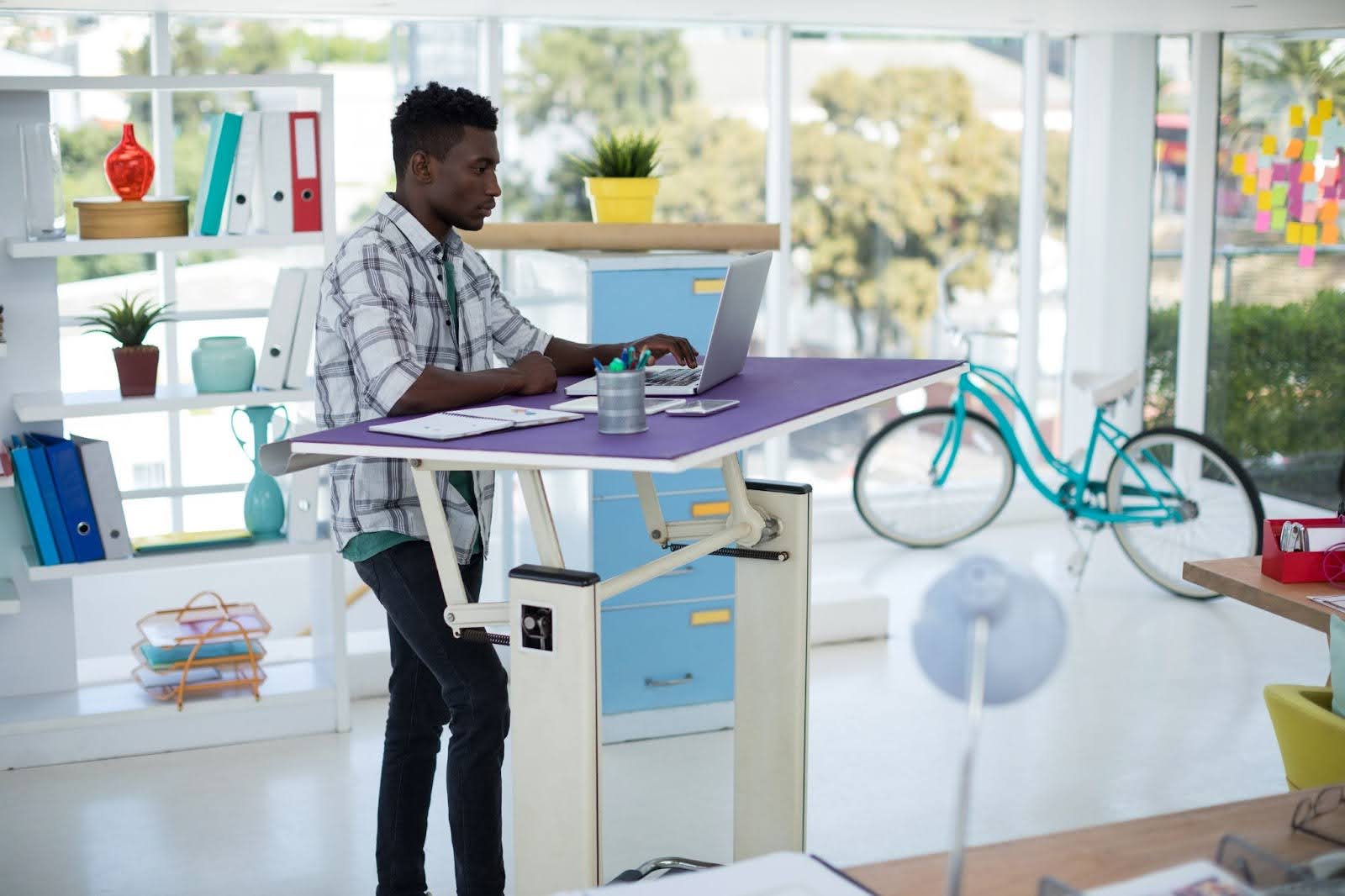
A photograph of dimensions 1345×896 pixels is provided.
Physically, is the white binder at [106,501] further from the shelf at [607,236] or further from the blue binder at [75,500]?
the shelf at [607,236]

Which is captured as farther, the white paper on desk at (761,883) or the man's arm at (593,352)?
the man's arm at (593,352)

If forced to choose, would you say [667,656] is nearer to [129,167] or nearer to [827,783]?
[827,783]

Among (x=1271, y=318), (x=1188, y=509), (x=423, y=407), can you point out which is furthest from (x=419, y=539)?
(x=1271, y=318)

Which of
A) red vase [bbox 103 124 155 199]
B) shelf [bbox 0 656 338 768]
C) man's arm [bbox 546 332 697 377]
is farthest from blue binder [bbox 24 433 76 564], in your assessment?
man's arm [bbox 546 332 697 377]

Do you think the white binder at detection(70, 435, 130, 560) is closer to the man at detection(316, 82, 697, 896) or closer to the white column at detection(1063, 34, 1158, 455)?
the man at detection(316, 82, 697, 896)

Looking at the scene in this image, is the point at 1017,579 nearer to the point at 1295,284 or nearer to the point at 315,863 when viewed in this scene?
the point at 315,863

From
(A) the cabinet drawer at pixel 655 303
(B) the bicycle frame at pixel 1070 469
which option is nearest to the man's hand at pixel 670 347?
(A) the cabinet drawer at pixel 655 303

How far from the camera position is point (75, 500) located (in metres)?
3.49

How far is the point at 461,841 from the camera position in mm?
2357

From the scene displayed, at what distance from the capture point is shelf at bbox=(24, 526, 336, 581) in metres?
3.46

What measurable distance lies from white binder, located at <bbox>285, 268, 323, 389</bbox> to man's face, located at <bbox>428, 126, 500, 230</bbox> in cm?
131

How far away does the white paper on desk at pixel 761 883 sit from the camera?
4.58 ft

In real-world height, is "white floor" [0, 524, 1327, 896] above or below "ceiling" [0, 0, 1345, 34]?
below

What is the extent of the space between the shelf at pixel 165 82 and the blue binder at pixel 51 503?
85 cm
